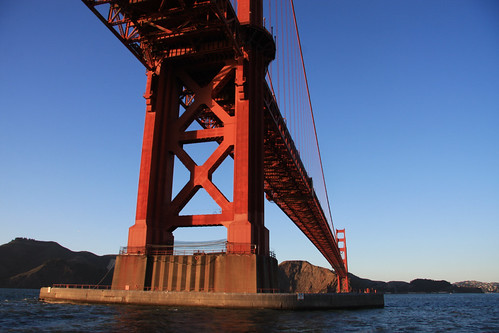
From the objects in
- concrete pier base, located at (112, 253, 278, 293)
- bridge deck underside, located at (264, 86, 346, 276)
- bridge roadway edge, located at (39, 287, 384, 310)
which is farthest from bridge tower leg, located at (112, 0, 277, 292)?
bridge deck underside, located at (264, 86, 346, 276)

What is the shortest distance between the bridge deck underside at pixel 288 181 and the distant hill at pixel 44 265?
7238 centimetres

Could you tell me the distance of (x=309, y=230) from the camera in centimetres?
6456

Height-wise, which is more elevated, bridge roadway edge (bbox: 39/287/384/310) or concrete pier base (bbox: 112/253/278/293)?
concrete pier base (bbox: 112/253/278/293)

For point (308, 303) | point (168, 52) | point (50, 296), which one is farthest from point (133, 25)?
point (308, 303)

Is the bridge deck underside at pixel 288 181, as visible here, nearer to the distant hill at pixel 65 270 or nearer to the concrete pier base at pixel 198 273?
the concrete pier base at pixel 198 273

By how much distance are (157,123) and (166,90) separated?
255 cm

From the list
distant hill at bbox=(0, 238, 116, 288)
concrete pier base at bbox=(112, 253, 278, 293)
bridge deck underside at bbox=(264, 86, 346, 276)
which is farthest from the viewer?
distant hill at bbox=(0, 238, 116, 288)

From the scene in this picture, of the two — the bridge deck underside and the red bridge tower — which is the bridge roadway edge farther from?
the bridge deck underside

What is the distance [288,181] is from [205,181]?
2175cm

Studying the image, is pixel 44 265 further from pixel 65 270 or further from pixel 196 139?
pixel 196 139

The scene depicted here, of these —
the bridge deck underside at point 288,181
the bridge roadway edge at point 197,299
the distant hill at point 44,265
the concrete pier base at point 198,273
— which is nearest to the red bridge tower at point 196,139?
the concrete pier base at point 198,273

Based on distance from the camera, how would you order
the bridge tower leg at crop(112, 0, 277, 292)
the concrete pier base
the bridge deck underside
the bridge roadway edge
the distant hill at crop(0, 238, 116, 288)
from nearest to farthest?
1. the bridge roadway edge
2. the concrete pier base
3. the bridge tower leg at crop(112, 0, 277, 292)
4. the bridge deck underside
5. the distant hill at crop(0, 238, 116, 288)

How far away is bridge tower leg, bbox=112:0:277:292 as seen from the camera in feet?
65.2

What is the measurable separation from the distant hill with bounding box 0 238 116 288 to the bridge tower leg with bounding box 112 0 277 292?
98.0 m
